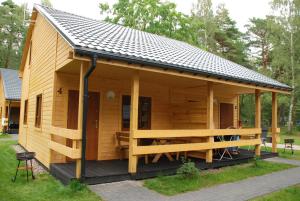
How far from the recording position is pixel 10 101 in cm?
2080

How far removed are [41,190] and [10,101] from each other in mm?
17144

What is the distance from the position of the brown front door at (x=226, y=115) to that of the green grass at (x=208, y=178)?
4275mm

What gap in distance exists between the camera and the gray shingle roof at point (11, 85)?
68.4 feet

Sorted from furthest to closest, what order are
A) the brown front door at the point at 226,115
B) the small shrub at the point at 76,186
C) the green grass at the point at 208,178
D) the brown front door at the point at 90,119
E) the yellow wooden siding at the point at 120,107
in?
the brown front door at the point at 226,115 → the brown front door at the point at 90,119 → the yellow wooden siding at the point at 120,107 → the green grass at the point at 208,178 → the small shrub at the point at 76,186

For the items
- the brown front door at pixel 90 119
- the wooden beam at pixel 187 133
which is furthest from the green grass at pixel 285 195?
the brown front door at pixel 90 119

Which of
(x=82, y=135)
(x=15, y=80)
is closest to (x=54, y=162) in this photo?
(x=82, y=135)

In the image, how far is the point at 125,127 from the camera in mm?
9227

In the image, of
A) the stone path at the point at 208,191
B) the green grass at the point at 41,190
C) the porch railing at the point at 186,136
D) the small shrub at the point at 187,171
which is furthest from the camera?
the small shrub at the point at 187,171

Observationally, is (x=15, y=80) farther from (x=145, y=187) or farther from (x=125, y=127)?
(x=145, y=187)

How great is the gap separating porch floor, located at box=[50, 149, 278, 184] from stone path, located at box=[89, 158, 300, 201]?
0.19 m

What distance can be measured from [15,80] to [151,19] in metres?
13.7

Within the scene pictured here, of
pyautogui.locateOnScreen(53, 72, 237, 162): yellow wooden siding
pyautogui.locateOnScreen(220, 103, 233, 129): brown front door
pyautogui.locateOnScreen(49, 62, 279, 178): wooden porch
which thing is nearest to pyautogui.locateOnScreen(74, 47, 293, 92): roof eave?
pyautogui.locateOnScreen(49, 62, 279, 178): wooden porch

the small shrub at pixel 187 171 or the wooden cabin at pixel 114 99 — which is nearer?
the wooden cabin at pixel 114 99

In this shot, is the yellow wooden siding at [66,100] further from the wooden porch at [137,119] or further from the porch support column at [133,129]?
the porch support column at [133,129]
